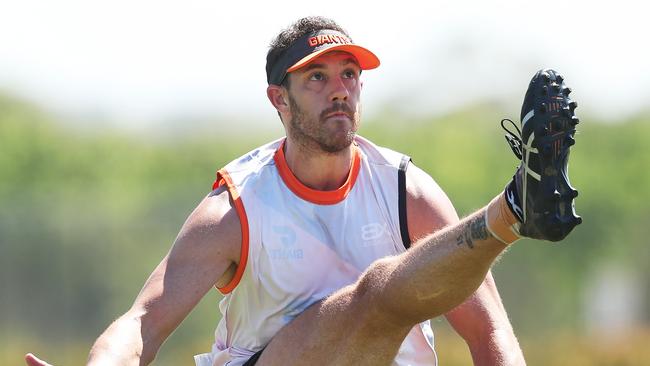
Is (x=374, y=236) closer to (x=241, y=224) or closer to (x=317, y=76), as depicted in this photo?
(x=241, y=224)

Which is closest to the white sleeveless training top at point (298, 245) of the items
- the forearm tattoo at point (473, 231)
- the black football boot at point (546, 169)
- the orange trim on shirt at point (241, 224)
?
the orange trim on shirt at point (241, 224)

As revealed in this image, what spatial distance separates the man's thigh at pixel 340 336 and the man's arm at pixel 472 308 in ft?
2.02

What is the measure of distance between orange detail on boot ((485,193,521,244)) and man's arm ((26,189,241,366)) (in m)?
1.58

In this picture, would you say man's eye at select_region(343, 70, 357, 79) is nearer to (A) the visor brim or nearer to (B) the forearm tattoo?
(A) the visor brim

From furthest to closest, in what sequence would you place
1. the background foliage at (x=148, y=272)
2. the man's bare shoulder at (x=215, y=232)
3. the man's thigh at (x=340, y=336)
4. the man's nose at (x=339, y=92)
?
the background foliage at (x=148, y=272) → the man's nose at (x=339, y=92) → the man's bare shoulder at (x=215, y=232) → the man's thigh at (x=340, y=336)

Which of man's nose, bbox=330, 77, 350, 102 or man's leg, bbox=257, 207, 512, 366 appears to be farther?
man's nose, bbox=330, 77, 350, 102

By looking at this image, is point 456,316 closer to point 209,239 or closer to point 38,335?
point 209,239

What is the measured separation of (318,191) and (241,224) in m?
0.44

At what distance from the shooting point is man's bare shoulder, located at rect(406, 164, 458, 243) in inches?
251

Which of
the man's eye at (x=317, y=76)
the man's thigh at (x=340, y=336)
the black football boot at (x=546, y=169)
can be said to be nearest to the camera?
the black football boot at (x=546, y=169)

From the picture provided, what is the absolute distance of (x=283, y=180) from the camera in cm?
656

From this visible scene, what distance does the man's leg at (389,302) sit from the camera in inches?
205

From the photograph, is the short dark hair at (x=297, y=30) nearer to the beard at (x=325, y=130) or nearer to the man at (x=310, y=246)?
the man at (x=310, y=246)

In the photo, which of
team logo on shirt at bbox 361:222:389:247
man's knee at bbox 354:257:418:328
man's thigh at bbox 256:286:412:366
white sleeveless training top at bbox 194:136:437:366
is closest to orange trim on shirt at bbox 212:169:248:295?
white sleeveless training top at bbox 194:136:437:366
